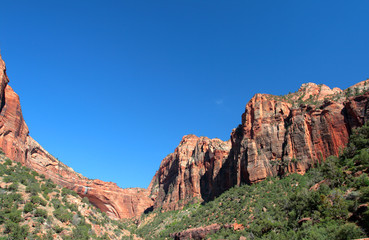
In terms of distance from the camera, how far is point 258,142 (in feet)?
219

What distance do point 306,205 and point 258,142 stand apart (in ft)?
100

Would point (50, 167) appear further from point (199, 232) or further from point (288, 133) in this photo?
point (288, 133)

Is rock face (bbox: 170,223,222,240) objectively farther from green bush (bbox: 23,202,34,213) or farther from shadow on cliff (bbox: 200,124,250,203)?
green bush (bbox: 23,202,34,213)

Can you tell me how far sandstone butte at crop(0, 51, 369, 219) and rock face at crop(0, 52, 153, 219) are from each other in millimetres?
193

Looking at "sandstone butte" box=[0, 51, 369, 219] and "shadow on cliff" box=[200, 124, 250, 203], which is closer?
"sandstone butte" box=[0, 51, 369, 219]

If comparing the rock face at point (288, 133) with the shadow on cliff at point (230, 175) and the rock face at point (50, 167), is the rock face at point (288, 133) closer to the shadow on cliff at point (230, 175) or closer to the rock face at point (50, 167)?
the shadow on cliff at point (230, 175)

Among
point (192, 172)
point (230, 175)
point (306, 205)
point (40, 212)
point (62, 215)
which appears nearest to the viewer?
point (40, 212)

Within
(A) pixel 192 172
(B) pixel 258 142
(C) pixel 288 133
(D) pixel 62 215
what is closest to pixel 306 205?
(C) pixel 288 133

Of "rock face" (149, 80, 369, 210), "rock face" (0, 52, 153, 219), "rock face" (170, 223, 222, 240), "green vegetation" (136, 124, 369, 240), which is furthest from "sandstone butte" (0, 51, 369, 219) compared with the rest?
"rock face" (170, 223, 222, 240)

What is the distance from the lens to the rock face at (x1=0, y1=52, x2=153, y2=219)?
56656 millimetres

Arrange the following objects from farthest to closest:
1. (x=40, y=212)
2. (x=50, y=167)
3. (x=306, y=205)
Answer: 1. (x=50, y=167)
2. (x=306, y=205)
3. (x=40, y=212)

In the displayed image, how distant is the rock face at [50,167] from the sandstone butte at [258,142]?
0.19 meters

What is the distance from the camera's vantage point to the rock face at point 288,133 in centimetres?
5597

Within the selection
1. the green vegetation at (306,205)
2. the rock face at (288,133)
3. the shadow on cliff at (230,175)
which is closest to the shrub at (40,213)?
the green vegetation at (306,205)
